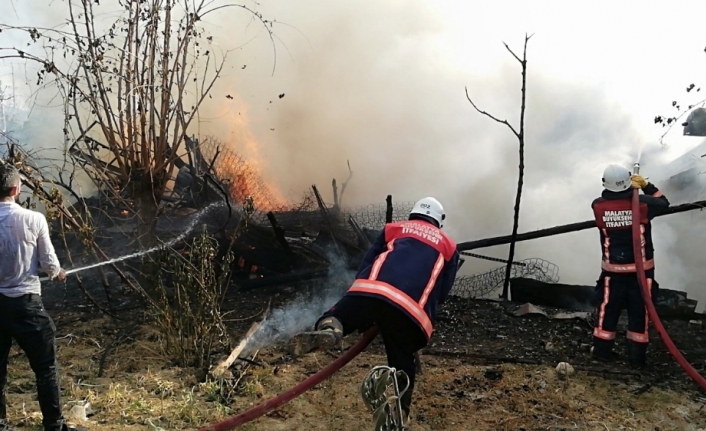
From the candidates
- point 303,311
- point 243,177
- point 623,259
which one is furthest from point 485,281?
point 243,177

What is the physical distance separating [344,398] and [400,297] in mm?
1319

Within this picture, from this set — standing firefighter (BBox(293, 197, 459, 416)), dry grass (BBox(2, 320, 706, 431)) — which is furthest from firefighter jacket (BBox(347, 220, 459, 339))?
dry grass (BBox(2, 320, 706, 431))

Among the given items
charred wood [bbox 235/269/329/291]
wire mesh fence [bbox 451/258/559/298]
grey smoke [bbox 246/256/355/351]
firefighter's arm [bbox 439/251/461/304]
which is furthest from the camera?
wire mesh fence [bbox 451/258/559/298]

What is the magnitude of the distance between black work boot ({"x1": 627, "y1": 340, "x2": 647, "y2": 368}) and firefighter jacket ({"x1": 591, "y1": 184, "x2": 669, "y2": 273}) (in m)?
0.71

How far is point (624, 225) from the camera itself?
536 centimetres

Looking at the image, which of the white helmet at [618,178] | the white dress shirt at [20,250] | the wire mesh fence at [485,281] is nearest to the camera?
the white dress shirt at [20,250]

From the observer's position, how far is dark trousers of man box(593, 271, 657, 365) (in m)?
5.27

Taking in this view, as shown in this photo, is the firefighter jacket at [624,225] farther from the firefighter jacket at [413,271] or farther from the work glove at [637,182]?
the firefighter jacket at [413,271]

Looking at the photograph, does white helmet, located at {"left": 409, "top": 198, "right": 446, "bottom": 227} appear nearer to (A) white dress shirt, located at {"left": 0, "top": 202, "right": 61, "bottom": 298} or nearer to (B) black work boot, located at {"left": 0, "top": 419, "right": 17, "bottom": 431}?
(A) white dress shirt, located at {"left": 0, "top": 202, "right": 61, "bottom": 298}

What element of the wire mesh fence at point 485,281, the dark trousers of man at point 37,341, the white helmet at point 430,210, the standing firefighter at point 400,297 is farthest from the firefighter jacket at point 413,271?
the wire mesh fence at point 485,281

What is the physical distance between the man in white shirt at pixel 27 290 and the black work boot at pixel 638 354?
496cm

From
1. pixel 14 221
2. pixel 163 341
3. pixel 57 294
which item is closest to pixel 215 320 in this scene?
pixel 163 341

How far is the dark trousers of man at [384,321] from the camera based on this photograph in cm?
381

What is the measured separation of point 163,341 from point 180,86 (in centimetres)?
276
